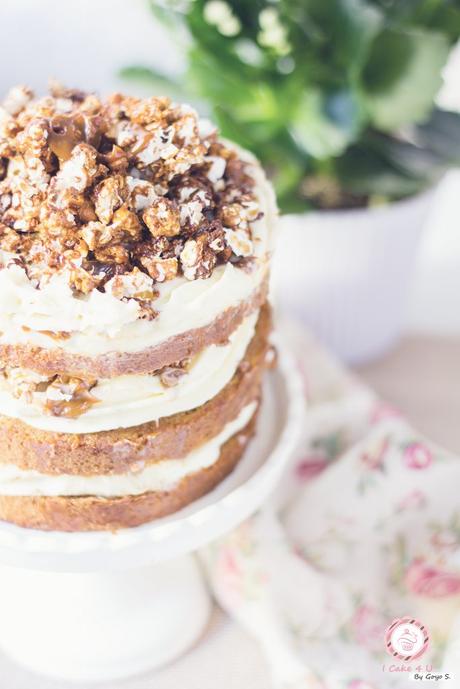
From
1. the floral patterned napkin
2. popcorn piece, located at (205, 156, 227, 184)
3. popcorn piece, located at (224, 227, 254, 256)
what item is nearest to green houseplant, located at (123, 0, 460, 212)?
the floral patterned napkin

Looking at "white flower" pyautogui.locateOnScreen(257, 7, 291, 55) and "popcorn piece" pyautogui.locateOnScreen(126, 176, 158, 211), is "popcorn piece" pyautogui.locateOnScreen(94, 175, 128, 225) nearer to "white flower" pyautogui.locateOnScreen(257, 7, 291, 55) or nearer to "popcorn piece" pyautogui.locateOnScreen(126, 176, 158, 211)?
"popcorn piece" pyautogui.locateOnScreen(126, 176, 158, 211)

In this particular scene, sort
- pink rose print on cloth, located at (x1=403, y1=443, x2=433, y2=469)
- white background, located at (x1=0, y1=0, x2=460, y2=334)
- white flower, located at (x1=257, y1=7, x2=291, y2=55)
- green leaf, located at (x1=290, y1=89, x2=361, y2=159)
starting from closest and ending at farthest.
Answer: pink rose print on cloth, located at (x1=403, y1=443, x2=433, y2=469)
green leaf, located at (x1=290, y1=89, x2=361, y2=159)
white flower, located at (x1=257, y1=7, x2=291, y2=55)
white background, located at (x1=0, y1=0, x2=460, y2=334)

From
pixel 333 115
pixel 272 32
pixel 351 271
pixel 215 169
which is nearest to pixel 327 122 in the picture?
pixel 333 115

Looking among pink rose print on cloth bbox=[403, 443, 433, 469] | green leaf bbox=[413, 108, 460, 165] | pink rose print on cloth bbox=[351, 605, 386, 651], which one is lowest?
pink rose print on cloth bbox=[351, 605, 386, 651]

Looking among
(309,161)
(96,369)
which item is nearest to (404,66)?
(309,161)

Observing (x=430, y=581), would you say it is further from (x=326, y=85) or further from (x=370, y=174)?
(x=326, y=85)

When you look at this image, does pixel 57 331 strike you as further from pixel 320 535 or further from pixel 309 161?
pixel 309 161
